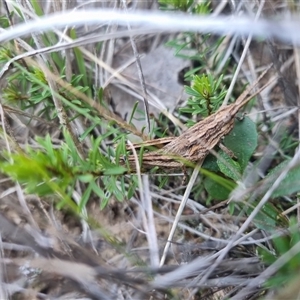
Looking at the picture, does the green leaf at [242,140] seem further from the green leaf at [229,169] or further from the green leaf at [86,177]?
the green leaf at [86,177]

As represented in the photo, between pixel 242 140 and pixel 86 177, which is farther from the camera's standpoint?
pixel 242 140

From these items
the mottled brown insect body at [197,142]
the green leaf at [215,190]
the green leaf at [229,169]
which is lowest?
the green leaf at [215,190]

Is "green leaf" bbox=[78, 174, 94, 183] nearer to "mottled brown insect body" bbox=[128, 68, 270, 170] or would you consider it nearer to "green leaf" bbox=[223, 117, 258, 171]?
"mottled brown insect body" bbox=[128, 68, 270, 170]

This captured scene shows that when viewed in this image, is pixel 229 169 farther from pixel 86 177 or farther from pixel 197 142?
pixel 86 177

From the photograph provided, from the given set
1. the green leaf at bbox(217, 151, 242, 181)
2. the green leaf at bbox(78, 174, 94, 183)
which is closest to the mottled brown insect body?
the green leaf at bbox(217, 151, 242, 181)

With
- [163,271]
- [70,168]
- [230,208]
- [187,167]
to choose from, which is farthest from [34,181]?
[230,208]

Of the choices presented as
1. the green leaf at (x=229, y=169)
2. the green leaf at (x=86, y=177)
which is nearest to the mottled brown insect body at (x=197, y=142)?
the green leaf at (x=229, y=169)

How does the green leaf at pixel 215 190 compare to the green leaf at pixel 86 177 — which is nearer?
the green leaf at pixel 86 177

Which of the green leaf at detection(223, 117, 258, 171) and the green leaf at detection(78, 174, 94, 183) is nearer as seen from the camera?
the green leaf at detection(78, 174, 94, 183)

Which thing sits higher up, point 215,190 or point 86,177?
point 86,177

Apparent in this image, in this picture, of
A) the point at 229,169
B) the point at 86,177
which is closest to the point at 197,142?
the point at 229,169
